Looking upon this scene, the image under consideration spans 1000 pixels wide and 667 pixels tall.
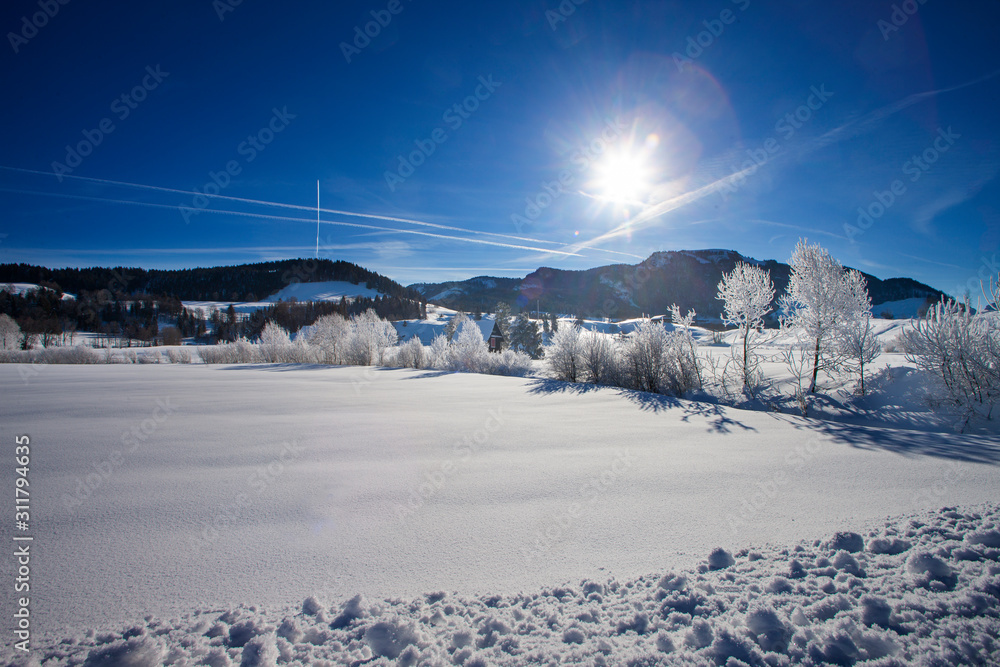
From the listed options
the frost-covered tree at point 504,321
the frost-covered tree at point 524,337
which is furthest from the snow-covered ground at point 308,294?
the frost-covered tree at point 524,337

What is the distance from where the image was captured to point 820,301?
42.1ft

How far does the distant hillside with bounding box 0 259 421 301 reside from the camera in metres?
98.3

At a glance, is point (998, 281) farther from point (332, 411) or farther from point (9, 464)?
point (9, 464)

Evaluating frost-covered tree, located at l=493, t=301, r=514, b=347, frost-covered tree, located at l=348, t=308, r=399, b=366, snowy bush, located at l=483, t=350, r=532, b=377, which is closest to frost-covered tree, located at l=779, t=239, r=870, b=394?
snowy bush, located at l=483, t=350, r=532, b=377

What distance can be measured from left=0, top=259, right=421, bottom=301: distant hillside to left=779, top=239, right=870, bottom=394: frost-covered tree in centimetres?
10038

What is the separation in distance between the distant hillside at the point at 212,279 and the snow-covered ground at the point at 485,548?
105633mm

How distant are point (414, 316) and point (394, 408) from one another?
88.4 meters

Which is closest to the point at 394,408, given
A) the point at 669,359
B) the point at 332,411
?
the point at 332,411

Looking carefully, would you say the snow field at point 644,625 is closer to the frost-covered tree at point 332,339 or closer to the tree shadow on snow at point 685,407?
the tree shadow on snow at point 685,407

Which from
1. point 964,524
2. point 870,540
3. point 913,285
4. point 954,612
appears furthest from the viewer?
point 913,285

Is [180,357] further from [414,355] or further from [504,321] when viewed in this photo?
[504,321]

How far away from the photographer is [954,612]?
174cm

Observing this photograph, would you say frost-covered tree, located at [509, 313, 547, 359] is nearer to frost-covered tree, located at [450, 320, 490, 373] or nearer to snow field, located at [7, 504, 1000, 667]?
frost-covered tree, located at [450, 320, 490, 373]

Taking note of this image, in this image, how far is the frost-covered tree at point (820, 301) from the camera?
1275cm
